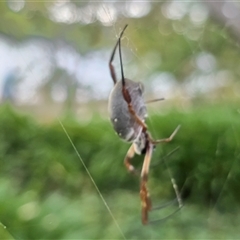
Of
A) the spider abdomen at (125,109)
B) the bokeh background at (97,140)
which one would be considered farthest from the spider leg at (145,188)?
the spider abdomen at (125,109)

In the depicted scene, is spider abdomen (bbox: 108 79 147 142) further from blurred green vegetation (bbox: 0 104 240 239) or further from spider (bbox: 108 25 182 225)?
blurred green vegetation (bbox: 0 104 240 239)

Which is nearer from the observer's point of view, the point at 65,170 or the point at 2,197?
the point at 2,197

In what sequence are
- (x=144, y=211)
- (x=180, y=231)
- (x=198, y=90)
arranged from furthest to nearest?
(x=198, y=90) < (x=180, y=231) < (x=144, y=211)

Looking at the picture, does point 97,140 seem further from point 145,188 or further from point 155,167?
point 145,188

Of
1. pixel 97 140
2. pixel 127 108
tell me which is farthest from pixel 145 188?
pixel 97 140

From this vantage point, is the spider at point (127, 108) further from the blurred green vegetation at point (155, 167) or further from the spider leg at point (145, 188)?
the blurred green vegetation at point (155, 167)

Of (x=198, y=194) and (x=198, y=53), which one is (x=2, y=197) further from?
(x=198, y=53)

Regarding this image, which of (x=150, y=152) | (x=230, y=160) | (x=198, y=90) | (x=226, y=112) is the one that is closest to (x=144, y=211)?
(x=150, y=152)

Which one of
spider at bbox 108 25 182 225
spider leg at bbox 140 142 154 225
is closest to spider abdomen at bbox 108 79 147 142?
spider at bbox 108 25 182 225
